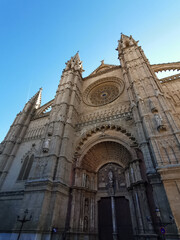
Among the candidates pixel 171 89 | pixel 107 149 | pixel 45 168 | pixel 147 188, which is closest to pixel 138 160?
pixel 147 188

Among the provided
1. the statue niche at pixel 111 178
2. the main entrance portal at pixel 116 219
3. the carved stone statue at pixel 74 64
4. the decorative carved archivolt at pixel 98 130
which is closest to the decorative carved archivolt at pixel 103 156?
the statue niche at pixel 111 178

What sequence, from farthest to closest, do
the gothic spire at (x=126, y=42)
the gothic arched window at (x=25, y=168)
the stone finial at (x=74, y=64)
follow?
the stone finial at (x=74, y=64) → the gothic spire at (x=126, y=42) → the gothic arched window at (x=25, y=168)

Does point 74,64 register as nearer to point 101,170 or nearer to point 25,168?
point 25,168

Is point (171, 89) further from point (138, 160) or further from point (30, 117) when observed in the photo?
point (30, 117)

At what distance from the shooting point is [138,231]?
834 centimetres

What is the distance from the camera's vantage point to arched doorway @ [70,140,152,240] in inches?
366

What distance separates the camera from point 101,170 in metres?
12.9

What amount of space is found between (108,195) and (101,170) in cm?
221

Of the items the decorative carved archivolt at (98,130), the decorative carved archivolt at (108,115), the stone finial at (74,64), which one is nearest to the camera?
the decorative carved archivolt at (98,130)

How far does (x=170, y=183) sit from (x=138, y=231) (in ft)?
12.5

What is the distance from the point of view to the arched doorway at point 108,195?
366 inches

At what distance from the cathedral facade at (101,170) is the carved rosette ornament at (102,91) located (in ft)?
2.04

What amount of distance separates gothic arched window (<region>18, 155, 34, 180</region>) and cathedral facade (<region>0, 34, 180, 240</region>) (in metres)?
0.10

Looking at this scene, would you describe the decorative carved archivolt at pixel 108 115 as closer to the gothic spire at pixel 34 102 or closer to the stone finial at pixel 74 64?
the gothic spire at pixel 34 102
